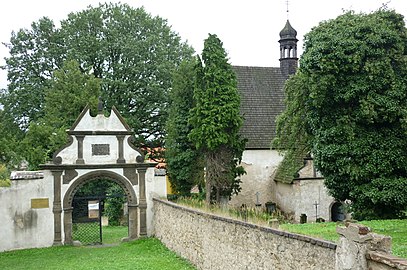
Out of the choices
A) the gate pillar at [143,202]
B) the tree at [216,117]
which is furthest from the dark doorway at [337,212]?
Result: the gate pillar at [143,202]

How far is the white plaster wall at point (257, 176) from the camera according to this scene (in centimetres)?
2577

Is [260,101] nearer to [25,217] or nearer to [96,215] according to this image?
[96,215]

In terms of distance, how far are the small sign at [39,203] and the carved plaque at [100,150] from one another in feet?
8.37

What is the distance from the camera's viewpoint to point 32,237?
59.3ft

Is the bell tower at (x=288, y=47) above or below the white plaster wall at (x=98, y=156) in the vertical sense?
above

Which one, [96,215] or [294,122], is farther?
[96,215]

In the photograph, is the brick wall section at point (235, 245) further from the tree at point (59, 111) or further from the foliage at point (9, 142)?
the foliage at point (9, 142)

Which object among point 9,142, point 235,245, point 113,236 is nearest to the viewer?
point 235,245

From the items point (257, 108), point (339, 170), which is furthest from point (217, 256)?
point (257, 108)

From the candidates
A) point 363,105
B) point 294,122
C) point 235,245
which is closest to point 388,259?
point 235,245

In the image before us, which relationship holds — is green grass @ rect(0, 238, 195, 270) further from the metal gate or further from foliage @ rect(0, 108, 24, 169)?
foliage @ rect(0, 108, 24, 169)

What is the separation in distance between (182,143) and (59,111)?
6.49m

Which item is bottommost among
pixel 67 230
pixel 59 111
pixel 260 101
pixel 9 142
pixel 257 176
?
pixel 67 230

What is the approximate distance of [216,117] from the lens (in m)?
20.7
